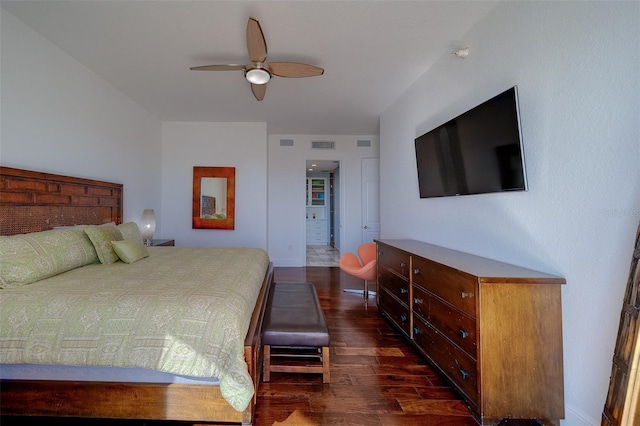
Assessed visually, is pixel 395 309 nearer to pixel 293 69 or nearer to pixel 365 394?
pixel 365 394

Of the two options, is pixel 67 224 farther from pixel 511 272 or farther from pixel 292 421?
pixel 511 272

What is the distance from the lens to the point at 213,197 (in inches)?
190

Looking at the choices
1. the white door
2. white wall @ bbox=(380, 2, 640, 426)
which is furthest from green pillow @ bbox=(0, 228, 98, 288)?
the white door

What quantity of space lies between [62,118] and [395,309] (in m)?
3.79

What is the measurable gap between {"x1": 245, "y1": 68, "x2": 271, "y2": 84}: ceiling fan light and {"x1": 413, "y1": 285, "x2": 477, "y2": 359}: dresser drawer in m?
2.27

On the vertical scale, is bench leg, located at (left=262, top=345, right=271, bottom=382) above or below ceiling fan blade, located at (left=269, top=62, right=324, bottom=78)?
below

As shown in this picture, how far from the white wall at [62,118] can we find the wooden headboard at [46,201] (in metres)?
0.12

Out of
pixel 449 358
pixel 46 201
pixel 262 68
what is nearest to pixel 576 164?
pixel 449 358

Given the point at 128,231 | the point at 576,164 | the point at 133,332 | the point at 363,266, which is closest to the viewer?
the point at 133,332

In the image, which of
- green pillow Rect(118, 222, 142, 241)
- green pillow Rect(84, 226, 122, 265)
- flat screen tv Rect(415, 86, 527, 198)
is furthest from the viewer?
green pillow Rect(118, 222, 142, 241)

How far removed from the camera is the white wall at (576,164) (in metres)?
1.20

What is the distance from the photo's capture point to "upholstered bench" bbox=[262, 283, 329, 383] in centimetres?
176

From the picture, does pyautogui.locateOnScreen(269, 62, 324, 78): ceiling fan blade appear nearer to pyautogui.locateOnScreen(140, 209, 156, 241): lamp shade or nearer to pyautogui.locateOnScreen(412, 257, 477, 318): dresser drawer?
pyautogui.locateOnScreen(412, 257, 477, 318): dresser drawer

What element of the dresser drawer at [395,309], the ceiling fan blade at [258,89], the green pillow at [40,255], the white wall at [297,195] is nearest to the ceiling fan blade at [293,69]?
the ceiling fan blade at [258,89]
